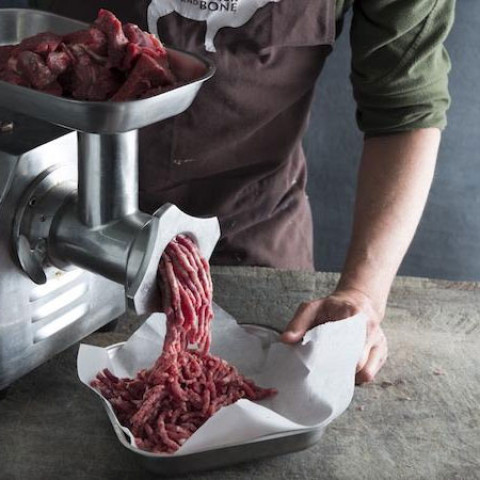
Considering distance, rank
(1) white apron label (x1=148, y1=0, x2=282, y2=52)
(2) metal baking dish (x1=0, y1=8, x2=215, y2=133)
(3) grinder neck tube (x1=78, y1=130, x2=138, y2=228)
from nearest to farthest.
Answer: (2) metal baking dish (x1=0, y1=8, x2=215, y2=133), (3) grinder neck tube (x1=78, y1=130, x2=138, y2=228), (1) white apron label (x1=148, y1=0, x2=282, y2=52)

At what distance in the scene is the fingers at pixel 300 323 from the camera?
1.36 metres

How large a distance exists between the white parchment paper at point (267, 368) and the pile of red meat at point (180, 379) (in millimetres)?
30

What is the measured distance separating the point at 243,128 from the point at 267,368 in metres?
0.48

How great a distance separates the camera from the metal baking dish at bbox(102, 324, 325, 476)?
1.14 metres

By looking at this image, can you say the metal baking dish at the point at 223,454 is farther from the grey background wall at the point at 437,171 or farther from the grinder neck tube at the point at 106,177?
the grey background wall at the point at 437,171

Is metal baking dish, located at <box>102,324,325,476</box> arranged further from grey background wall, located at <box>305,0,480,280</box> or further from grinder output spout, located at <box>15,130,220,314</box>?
grey background wall, located at <box>305,0,480,280</box>

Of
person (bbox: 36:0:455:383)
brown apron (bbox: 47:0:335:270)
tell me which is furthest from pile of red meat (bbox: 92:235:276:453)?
brown apron (bbox: 47:0:335:270)

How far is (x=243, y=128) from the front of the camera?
5.49 ft

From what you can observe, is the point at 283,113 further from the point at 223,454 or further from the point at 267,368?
the point at 223,454

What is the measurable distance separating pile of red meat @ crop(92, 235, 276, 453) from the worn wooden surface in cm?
4

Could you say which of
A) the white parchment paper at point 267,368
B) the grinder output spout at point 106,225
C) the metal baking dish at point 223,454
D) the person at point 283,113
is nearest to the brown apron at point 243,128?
the person at point 283,113

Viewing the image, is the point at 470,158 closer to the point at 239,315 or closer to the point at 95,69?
the point at 239,315

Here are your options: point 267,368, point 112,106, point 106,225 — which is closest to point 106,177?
point 106,225

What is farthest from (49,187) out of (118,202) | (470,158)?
(470,158)
